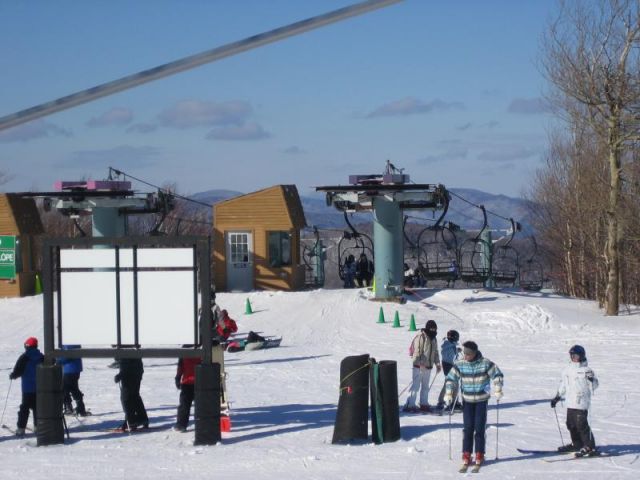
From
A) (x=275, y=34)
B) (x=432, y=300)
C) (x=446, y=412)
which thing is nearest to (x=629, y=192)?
(x=432, y=300)

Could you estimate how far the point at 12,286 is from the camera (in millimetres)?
35625

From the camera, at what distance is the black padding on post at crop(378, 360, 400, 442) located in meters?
13.4

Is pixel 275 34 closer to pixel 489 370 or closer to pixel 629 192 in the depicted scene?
pixel 489 370

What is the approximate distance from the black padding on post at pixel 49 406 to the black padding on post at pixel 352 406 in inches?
144

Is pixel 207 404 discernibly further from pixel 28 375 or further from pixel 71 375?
pixel 71 375

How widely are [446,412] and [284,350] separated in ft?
32.9

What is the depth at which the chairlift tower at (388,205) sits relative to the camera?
31.8m

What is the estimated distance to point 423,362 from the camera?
50.8ft

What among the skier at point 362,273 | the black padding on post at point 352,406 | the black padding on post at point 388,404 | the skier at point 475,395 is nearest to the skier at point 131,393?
the black padding on post at point 352,406

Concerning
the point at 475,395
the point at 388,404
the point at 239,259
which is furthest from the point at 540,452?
the point at 239,259

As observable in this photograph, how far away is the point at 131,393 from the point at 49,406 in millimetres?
1241

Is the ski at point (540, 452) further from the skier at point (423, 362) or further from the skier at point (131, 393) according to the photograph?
the skier at point (131, 393)

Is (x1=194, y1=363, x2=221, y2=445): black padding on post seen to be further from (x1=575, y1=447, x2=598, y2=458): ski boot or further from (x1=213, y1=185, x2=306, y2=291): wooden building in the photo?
(x1=213, y1=185, x2=306, y2=291): wooden building

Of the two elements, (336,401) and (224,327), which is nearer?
(336,401)
